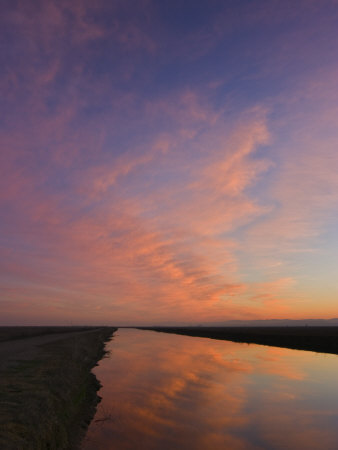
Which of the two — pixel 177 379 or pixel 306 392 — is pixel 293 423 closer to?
pixel 306 392

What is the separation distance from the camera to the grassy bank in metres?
12.8

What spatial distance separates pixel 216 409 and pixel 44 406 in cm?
1123

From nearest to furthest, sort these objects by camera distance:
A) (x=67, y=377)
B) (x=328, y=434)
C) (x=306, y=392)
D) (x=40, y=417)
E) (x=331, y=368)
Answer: (x=40, y=417)
(x=328, y=434)
(x=67, y=377)
(x=306, y=392)
(x=331, y=368)

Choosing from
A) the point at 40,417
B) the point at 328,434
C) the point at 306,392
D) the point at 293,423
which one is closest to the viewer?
the point at 40,417

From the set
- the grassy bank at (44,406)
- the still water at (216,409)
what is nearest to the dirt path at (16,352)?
the grassy bank at (44,406)

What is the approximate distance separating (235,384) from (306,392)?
5929mm

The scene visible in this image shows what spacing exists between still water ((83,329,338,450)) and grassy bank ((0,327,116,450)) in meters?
1.13

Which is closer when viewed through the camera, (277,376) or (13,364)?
(13,364)

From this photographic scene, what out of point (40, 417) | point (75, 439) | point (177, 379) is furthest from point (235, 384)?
point (40, 417)

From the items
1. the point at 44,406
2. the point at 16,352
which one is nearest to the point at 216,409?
the point at 44,406

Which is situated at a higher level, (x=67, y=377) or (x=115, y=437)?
(x=67, y=377)

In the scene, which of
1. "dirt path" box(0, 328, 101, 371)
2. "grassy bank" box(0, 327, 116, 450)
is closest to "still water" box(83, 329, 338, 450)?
"grassy bank" box(0, 327, 116, 450)

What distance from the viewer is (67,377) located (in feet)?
82.6

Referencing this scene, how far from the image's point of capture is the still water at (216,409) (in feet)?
54.6
